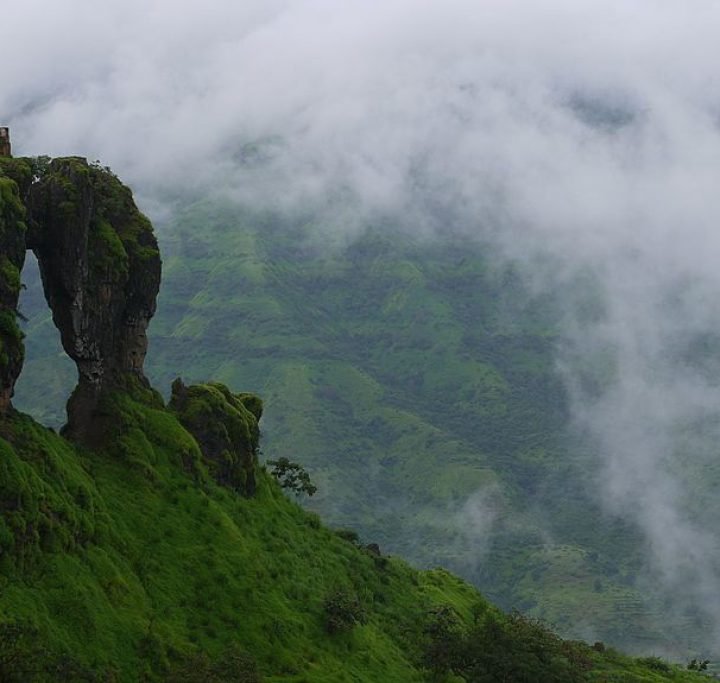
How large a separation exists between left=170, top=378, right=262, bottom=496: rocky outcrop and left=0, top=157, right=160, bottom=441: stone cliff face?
6.57 metres

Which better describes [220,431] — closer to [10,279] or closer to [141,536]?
[141,536]

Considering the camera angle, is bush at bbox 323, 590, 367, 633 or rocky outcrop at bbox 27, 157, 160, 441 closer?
rocky outcrop at bbox 27, 157, 160, 441

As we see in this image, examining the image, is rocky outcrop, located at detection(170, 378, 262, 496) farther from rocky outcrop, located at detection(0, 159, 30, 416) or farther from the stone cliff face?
rocky outcrop, located at detection(0, 159, 30, 416)

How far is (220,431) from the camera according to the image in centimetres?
8281

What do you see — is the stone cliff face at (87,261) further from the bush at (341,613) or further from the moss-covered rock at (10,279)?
the bush at (341,613)

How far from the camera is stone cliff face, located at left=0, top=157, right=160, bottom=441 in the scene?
6881 centimetres

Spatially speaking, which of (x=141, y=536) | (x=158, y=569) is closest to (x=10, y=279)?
(x=141, y=536)

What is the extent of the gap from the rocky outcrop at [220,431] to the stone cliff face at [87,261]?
21.6ft

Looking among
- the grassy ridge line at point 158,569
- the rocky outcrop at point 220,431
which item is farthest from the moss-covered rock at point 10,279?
the rocky outcrop at point 220,431

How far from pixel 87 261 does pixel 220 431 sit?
20243 mm

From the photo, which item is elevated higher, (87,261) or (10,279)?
(87,261)

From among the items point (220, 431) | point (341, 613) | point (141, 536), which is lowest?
point (141, 536)

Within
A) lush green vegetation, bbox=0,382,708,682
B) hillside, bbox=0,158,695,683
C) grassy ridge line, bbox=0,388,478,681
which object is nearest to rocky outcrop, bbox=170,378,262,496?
hillside, bbox=0,158,695,683

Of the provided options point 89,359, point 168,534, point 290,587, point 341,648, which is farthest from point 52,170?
point 341,648
